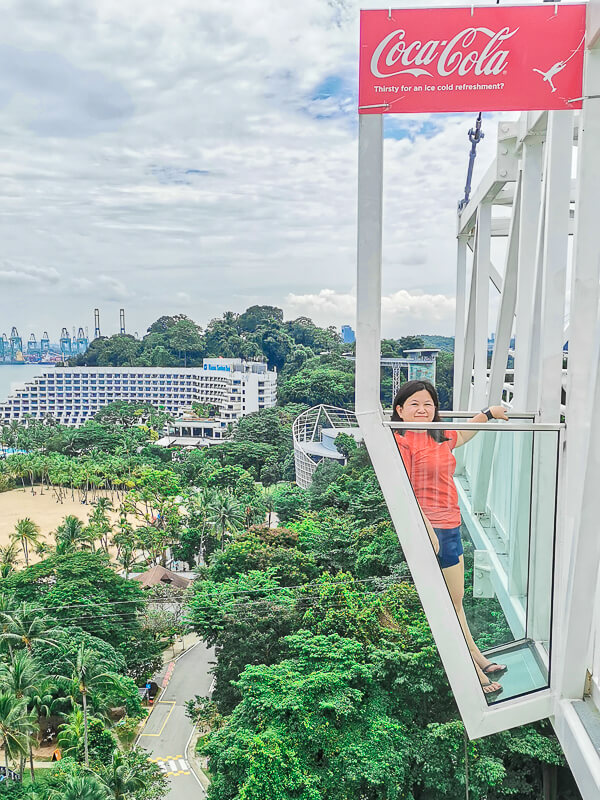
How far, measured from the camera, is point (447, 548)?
289cm

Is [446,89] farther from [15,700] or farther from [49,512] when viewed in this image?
[49,512]

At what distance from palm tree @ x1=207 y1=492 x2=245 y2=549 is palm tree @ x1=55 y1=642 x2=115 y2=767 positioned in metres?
9.37

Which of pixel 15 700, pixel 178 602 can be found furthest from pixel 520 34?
pixel 178 602

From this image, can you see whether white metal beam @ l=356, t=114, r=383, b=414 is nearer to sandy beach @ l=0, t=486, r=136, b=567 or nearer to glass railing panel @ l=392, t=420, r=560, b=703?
glass railing panel @ l=392, t=420, r=560, b=703

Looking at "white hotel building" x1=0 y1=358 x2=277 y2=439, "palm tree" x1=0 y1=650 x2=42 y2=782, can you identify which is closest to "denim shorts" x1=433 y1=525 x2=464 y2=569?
"palm tree" x1=0 y1=650 x2=42 y2=782

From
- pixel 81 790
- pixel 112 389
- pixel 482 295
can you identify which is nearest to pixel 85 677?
pixel 81 790

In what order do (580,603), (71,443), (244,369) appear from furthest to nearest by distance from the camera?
(244,369) < (71,443) < (580,603)

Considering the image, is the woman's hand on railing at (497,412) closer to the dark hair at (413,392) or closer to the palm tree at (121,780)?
the dark hair at (413,392)

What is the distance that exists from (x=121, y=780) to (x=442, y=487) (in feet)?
31.0

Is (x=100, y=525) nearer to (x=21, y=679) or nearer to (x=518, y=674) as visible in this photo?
(x=21, y=679)

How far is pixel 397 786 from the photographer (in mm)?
8555

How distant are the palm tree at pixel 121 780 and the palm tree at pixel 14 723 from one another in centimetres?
140

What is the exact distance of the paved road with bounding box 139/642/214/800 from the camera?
12054 millimetres

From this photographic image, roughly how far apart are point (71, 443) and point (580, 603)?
41.9 metres
